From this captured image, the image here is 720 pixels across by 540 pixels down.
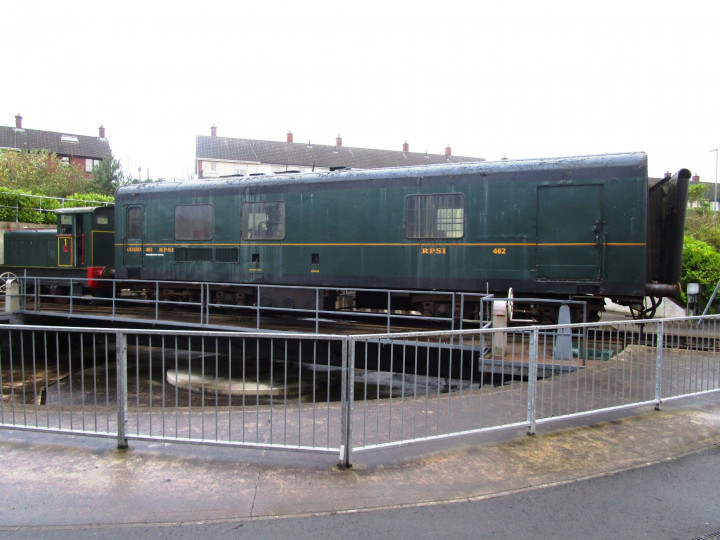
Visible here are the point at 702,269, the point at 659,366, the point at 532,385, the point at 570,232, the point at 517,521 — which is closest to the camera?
the point at 517,521

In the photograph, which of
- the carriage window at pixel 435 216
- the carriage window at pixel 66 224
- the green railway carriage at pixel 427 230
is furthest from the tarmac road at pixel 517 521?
the carriage window at pixel 66 224

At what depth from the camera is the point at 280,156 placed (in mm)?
57500

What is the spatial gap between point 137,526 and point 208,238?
1017 centimetres

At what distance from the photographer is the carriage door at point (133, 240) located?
13.9m

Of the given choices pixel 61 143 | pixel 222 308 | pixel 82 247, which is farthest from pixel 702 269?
pixel 61 143

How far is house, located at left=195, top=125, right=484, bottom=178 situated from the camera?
181ft

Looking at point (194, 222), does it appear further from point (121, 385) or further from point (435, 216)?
point (121, 385)

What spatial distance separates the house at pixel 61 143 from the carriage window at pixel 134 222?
50.2 meters

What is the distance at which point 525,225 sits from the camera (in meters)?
9.97

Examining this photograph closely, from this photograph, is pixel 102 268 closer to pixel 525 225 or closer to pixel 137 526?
pixel 525 225

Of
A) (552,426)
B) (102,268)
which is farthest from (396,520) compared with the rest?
(102,268)

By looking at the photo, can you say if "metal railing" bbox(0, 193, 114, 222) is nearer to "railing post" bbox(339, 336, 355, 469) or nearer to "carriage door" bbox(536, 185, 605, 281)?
"carriage door" bbox(536, 185, 605, 281)

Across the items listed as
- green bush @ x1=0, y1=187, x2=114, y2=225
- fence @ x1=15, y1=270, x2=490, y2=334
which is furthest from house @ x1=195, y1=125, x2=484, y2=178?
fence @ x1=15, y1=270, x2=490, y2=334

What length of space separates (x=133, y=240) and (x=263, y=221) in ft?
13.8
